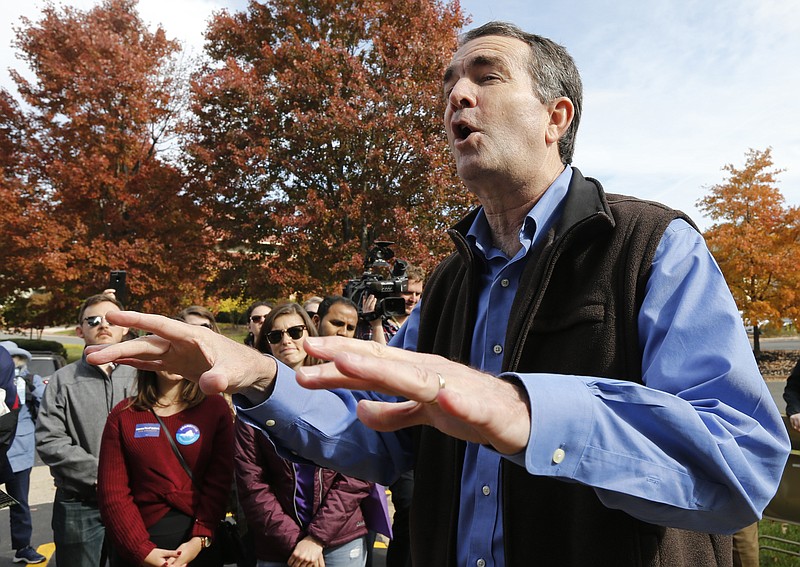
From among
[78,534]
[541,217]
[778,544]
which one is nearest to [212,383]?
[541,217]

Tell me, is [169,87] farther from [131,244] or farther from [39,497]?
[39,497]

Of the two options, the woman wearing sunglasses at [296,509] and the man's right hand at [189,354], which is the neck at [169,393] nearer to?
the woman wearing sunglasses at [296,509]

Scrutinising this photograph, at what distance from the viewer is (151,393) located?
3.84 metres

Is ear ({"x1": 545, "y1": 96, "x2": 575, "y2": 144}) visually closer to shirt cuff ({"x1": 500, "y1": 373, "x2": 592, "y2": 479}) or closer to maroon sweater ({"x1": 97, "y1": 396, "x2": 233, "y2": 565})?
shirt cuff ({"x1": 500, "y1": 373, "x2": 592, "y2": 479})

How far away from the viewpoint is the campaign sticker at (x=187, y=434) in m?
3.77

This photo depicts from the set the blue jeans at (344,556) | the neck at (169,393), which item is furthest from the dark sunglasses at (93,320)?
the blue jeans at (344,556)

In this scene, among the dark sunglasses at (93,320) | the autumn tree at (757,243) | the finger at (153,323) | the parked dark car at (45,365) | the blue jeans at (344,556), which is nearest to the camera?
the finger at (153,323)

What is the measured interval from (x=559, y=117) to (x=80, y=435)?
406 centimetres

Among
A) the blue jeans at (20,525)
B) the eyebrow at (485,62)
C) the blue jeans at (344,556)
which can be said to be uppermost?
the eyebrow at (485,62)

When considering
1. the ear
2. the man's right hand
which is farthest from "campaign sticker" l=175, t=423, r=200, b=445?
the ear

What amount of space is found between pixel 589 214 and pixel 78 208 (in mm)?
14116

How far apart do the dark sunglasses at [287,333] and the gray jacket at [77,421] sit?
1.09 m

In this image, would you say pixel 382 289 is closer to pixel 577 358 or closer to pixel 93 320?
pixel 93 320

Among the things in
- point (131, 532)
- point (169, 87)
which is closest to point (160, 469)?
point (131, 532)
